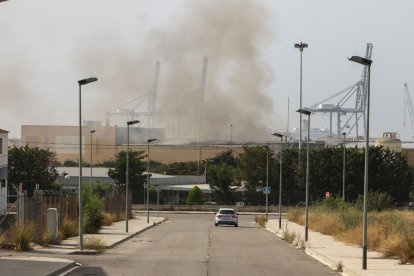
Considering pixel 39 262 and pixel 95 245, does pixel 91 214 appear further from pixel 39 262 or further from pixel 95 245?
pixel 39 262

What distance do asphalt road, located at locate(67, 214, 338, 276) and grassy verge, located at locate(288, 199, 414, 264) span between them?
3045mm

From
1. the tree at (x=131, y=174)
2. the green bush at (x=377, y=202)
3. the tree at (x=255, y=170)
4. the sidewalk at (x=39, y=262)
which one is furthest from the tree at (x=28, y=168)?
the sidewalk at (x=39, y=262)

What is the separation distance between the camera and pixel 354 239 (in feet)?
134

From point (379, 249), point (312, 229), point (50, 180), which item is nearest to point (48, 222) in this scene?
point (379, 249)

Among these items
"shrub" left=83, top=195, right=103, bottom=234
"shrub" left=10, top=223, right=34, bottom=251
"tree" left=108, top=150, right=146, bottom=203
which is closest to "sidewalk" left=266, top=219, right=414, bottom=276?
"shrub" left=10, top=223, right=34, bottom=251

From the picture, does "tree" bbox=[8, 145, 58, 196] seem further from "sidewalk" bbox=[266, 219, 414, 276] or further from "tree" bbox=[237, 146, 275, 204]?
"sidewalk" bbox=[266, 219, 414, 276]

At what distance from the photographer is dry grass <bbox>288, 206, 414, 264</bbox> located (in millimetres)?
30486

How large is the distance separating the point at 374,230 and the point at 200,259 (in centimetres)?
1200

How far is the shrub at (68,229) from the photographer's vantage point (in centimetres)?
4001

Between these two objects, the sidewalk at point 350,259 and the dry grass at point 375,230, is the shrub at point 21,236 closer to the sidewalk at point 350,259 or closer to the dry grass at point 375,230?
the sidewalk at point 350,259

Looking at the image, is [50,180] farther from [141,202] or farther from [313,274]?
[313,274]

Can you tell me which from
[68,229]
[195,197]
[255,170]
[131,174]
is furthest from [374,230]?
[255,170]

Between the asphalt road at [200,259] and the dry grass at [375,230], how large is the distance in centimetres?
304

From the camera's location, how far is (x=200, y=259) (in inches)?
1142
